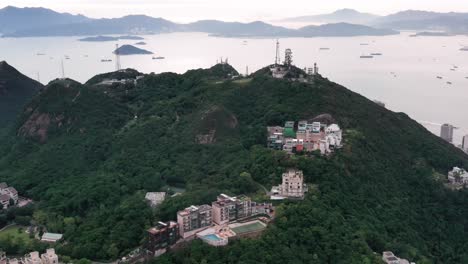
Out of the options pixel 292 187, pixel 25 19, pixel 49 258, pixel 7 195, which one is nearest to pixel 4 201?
pixel 7 195

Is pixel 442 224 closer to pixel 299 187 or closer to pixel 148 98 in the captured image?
pixel 299 187

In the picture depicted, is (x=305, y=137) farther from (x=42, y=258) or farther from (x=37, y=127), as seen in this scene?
(x=37, y=127)

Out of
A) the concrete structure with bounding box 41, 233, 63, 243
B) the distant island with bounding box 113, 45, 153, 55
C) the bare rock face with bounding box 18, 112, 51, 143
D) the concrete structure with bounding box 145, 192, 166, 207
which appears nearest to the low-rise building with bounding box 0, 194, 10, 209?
the concrete structure with bounding box 41, 233, 63, 243

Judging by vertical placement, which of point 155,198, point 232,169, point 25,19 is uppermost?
point 25,19

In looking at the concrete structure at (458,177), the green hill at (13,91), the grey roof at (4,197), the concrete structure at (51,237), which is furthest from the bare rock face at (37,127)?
the concrete structure at (458,177)

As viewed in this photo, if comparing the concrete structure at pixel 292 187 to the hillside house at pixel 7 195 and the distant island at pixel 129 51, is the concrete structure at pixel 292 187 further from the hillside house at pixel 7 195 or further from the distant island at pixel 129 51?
the distant island at pixel 129 51

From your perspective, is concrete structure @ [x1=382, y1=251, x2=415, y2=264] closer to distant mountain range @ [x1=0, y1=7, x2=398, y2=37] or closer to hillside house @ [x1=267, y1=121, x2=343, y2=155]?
hillside house @ [x1=267, y1=121, x2=343, y2=155]
